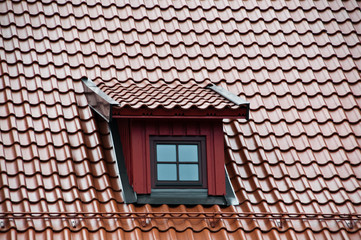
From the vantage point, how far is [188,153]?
8.34 meters

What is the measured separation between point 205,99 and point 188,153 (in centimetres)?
74

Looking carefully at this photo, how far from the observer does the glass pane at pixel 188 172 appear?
324 inches

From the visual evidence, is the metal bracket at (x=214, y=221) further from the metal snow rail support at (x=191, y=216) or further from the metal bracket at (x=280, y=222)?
the metal bracket at (x=280, y=222)

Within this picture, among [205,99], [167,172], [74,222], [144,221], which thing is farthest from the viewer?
[205,99]

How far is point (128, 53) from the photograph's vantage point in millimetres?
9750

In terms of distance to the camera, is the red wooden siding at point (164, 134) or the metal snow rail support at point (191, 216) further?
the red wooden siding at point (164, 134)

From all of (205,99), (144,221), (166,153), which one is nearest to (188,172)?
(166,153)

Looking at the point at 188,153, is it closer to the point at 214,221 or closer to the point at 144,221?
the point at 214,221

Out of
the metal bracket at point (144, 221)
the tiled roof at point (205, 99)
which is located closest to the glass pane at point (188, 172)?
the tiled roof at point (205, 99)

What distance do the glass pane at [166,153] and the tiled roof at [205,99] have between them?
0.58 meters

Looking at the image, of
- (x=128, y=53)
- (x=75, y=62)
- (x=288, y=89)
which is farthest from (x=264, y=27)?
(x=75, y=62)

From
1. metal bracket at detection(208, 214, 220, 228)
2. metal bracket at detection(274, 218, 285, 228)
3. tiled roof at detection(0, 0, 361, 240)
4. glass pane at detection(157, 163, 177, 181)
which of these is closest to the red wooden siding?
glass pane at detection(157, 163, 177, 181)

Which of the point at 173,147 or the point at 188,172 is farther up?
the point at 173,147

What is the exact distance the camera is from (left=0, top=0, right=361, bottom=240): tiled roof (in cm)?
796
